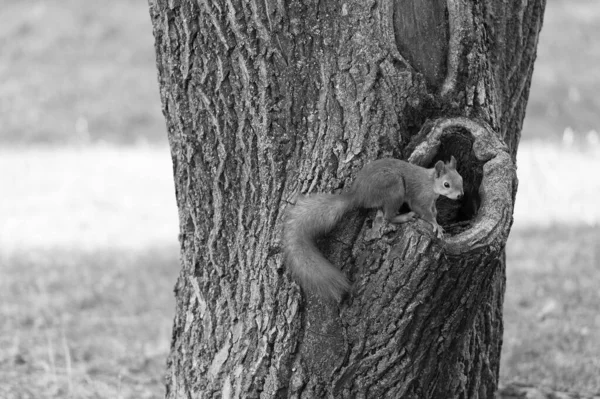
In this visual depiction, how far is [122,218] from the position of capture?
21.8 ft

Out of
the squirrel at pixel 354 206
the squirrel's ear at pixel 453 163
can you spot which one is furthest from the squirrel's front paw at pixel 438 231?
the squirrel's ear at pixel 453 163

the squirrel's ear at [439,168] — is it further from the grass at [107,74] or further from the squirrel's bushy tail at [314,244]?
the grass at [107,74]

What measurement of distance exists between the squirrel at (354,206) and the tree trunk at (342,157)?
0.05 metres

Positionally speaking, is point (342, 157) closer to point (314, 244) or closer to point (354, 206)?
point (354, 206)

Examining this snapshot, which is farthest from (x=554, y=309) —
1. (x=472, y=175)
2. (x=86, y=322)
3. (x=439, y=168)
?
(x=86, y=322)

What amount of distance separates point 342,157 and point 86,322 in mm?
3021

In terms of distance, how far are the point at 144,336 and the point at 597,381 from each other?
2488mm

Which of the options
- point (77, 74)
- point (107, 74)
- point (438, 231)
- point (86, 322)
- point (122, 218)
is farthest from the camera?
point (77, 74)

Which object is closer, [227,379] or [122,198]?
[227,379]

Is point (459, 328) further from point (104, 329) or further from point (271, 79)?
point (104, 329)

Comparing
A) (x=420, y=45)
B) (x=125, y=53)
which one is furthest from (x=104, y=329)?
(x=125, y=53)

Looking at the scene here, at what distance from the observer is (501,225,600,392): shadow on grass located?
12.5ft

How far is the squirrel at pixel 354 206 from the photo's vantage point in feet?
7.32

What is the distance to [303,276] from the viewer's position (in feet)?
7.45
